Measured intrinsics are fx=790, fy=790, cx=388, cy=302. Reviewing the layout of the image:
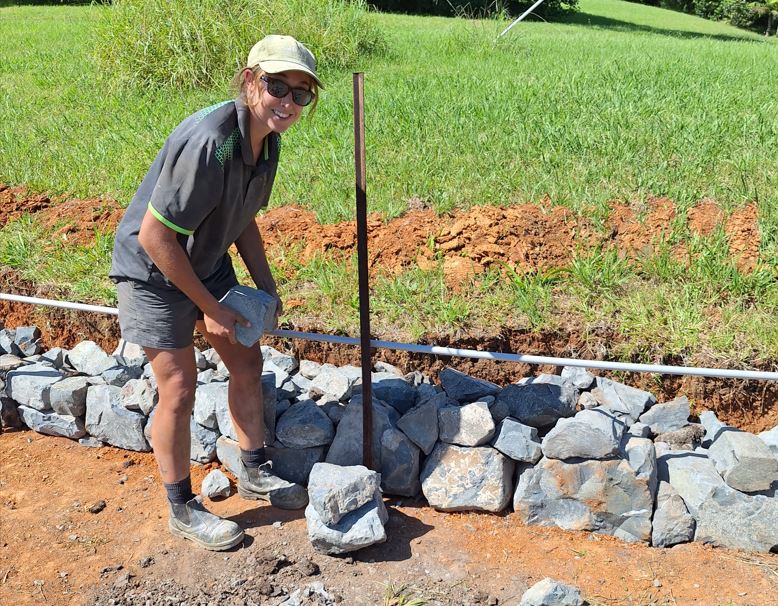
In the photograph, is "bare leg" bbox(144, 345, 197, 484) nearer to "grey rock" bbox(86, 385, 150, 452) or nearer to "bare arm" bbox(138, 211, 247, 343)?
"bare arm" bbox(138, 211, 247, 343)

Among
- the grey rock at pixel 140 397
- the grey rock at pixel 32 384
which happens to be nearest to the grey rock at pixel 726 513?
the grey rock at pixel 140 397

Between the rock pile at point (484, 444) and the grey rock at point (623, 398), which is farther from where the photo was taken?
the grey rock at point (623, 398)

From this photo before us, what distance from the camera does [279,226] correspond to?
15.7 feet

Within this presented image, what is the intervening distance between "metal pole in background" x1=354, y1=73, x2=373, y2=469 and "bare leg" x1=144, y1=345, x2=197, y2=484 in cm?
71

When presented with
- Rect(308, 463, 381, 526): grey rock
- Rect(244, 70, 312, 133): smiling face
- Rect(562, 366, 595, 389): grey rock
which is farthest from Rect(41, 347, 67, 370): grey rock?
Rect(562, 366, 595, 389): grey rock

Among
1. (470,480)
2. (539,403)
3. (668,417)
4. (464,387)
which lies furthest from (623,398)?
(470,480)

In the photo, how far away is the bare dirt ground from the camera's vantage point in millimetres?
2902

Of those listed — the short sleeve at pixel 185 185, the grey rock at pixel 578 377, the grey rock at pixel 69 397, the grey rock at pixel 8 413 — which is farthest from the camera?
the grey rock at pixel 8 413

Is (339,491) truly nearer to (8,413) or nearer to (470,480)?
(470,480)

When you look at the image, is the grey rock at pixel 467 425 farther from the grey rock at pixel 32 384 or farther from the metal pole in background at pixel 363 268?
the grey rock at pixel 32 384

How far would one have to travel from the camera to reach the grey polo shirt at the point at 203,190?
2488 millimetres

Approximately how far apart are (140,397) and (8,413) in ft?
2.87

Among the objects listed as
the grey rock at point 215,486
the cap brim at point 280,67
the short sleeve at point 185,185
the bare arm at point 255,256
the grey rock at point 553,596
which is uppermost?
the cap brim at point 280,67

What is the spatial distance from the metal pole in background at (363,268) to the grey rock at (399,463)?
0.09 m
